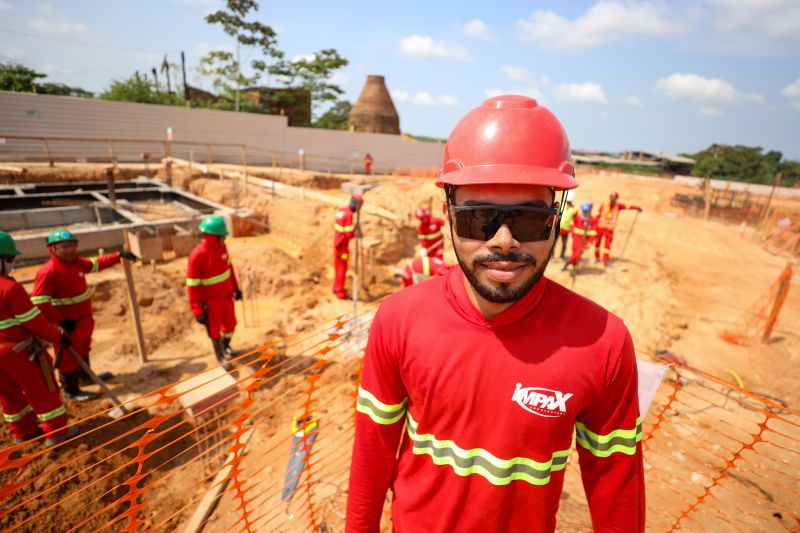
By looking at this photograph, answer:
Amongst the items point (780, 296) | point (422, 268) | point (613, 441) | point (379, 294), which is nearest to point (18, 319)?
point (422, 268)

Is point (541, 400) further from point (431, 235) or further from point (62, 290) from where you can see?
point (431, 235)

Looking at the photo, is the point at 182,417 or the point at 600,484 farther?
the point at 182,417

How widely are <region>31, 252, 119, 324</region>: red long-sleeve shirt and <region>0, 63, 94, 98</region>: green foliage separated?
884 inches

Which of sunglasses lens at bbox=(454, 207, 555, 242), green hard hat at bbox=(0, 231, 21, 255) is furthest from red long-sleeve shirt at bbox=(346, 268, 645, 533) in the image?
green hard hat at bbox=(0, 231, 21, 255)

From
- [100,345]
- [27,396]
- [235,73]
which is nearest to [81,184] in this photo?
[100,345]

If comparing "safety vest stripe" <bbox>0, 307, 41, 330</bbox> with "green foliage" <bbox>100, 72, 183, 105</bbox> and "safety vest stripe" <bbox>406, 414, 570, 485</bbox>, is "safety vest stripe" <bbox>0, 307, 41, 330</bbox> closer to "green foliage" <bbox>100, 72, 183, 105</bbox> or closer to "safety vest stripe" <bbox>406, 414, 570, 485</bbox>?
"safety vest stripe" <bbox>406, 414, 570, 485</bbox>

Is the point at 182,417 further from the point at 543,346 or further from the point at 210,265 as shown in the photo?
the point at 543,346

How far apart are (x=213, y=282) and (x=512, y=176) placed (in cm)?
524

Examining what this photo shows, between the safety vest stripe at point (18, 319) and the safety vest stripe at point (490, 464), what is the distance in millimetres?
4262

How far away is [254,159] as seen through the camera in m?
24.7

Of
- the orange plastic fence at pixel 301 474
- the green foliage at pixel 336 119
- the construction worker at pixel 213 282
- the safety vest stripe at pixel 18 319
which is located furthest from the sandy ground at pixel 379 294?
the green foliage at pixel 336 119

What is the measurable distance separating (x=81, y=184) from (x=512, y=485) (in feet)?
57.8

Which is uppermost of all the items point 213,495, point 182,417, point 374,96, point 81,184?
point 374,96

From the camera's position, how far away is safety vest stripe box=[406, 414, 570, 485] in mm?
1388
